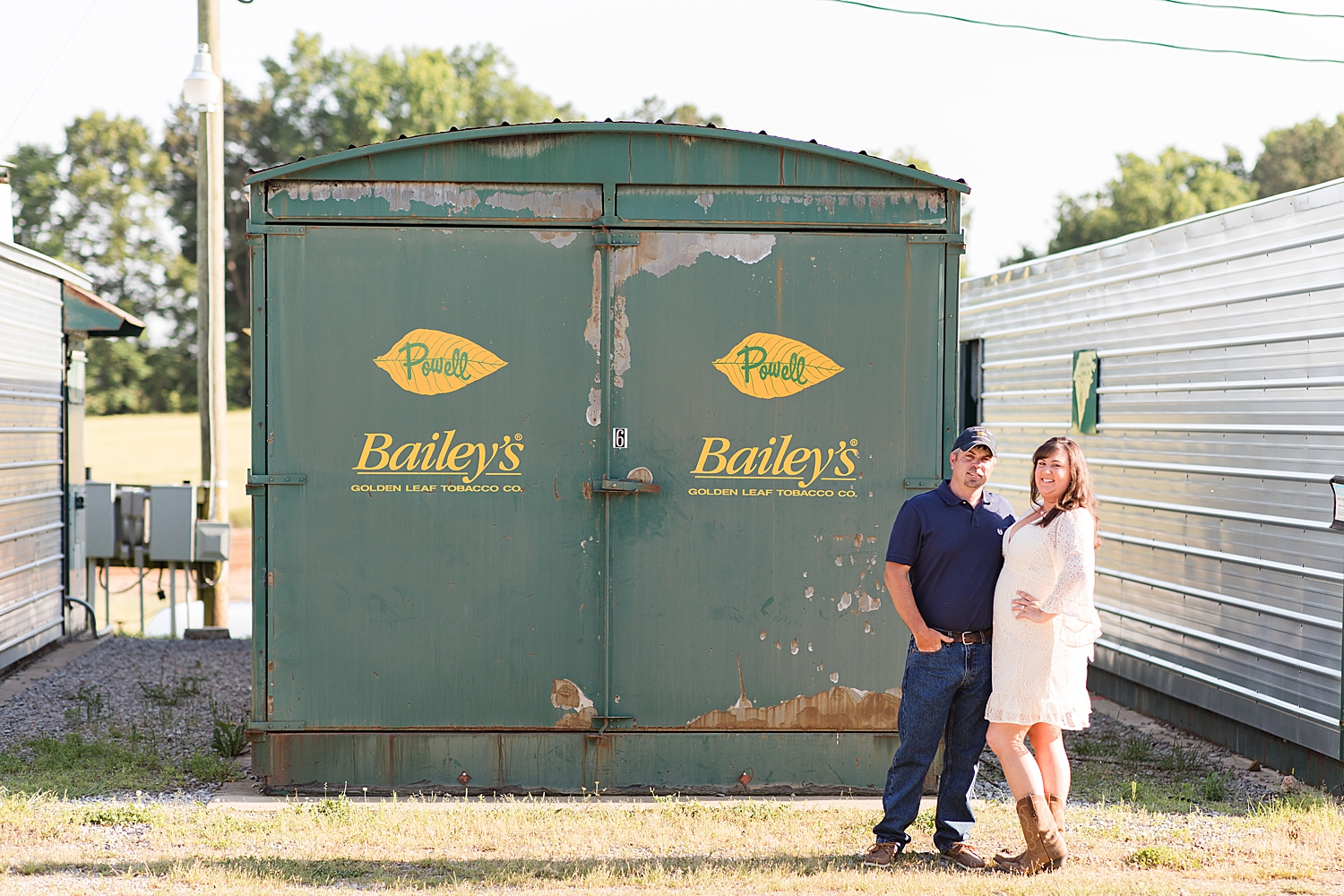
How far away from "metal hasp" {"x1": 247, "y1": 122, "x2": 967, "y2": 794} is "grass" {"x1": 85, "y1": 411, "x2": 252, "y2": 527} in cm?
1963

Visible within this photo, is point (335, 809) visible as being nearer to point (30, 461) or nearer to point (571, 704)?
point (571, 704)

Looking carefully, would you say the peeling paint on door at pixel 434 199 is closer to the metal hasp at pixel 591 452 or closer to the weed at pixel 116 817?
the metal hasp at pixel 591 452

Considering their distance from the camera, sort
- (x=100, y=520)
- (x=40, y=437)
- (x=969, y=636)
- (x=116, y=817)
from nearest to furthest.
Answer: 1. (x=969, y=636)
2. (x=116, y=817)
3. (x=40, y=437)
4. (x=100, y=520)

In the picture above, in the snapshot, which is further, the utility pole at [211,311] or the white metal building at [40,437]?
the utility pole at [211,311]

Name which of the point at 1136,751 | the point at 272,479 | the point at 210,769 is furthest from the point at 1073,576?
the point at 210,769

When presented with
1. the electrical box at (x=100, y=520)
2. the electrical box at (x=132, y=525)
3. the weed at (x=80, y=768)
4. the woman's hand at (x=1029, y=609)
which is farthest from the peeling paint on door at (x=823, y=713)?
the electrical box at (x=100, y=520)

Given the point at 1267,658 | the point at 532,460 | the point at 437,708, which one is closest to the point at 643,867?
the point at 437,708

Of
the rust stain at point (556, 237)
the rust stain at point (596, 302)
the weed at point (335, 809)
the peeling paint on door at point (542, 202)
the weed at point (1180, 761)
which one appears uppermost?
the peeling paint on door at point (542, 202)

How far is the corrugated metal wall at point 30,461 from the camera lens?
8.68 meters

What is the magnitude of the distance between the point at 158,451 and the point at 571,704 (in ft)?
102

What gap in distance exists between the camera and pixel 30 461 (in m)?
9.22

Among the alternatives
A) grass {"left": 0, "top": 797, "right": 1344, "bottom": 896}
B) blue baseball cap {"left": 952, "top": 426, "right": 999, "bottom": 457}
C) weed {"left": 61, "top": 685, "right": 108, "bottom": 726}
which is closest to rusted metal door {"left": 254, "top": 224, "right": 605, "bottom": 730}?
grass {"left": 0, "top": 797, "right": 1344, "bottom": 896}

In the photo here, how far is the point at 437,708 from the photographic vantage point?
5.89 meters

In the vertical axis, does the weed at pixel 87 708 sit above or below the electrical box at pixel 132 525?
below
